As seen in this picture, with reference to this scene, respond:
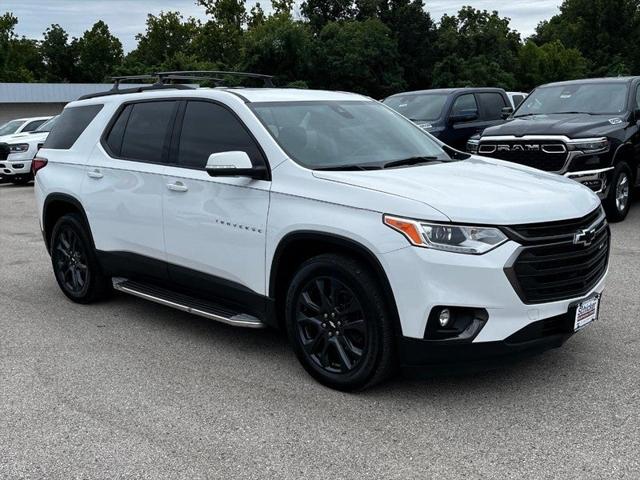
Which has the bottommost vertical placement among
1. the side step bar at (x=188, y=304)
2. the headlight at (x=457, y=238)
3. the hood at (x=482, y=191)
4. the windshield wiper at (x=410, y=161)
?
the side step bar at (x=188, y=304)

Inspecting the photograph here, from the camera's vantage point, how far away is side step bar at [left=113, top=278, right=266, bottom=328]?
4820mm

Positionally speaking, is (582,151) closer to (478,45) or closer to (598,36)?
(478,45)

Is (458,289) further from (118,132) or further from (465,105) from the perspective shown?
(465,105)

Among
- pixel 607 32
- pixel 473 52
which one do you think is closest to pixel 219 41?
pixel 473 52

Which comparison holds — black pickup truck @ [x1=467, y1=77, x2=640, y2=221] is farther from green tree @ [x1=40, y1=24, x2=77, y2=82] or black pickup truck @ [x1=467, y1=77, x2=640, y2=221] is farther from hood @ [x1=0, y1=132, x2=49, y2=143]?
green tree @ [x1=40, y1=24, x2=77, y2=82]

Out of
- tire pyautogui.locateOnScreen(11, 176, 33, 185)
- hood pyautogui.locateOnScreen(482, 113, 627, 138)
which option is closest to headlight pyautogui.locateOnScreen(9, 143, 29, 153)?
tire pyautogui.locateOnScreen(11, 176, 33, 185)

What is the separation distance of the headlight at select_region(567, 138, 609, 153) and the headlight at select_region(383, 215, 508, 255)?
5.98 metres

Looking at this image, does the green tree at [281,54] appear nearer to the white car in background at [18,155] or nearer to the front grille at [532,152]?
the white car in background at [18,155]

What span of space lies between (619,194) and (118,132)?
22.4 feet

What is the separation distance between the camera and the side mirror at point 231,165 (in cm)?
461

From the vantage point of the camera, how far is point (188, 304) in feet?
17.2

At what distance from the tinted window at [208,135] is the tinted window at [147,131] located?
248mm

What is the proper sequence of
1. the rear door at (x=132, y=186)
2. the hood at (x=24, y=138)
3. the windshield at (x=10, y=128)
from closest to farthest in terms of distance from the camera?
1. the rear door at (x=132, y=186)
2. the hood at (x=24, y=138)
3. the windshield at (x=10, y=128)

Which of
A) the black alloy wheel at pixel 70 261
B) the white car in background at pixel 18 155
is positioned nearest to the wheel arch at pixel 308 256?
the black alloy wheel at pixel 70 261
